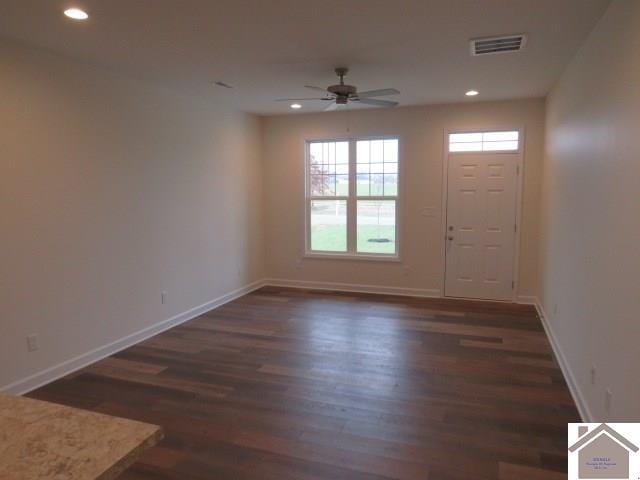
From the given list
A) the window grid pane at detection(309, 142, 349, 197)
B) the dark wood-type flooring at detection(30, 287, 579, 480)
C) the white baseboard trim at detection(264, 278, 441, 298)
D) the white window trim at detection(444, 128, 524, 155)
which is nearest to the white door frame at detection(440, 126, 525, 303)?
the white window trim at detection(444, 128, 524, 155)

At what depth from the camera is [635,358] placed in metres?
2.00

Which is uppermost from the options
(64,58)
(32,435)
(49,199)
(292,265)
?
(64,58)

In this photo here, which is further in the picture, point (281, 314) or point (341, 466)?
point (281, 314)

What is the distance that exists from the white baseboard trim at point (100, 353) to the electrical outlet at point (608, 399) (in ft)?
12.6

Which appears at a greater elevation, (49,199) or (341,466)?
(49,199)

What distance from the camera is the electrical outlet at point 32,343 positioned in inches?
132

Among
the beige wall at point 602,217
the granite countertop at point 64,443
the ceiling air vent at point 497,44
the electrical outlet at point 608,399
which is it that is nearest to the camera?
the granite countertop at point 64,443

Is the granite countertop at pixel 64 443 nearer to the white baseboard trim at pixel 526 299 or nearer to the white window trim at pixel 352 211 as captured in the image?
the white window trim at pixel 352 211

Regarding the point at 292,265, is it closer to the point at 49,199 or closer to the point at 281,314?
the point at 281,314

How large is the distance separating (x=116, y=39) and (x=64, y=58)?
0.67 metres

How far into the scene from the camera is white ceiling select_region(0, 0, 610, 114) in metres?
2.68

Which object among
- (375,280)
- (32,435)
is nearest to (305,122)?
(375,280)

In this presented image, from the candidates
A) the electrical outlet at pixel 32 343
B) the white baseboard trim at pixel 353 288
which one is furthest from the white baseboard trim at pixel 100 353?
the white baseboard trim at pixel 353 288

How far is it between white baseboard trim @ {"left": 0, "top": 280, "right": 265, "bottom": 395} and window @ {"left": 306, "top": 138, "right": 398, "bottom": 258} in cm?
181
